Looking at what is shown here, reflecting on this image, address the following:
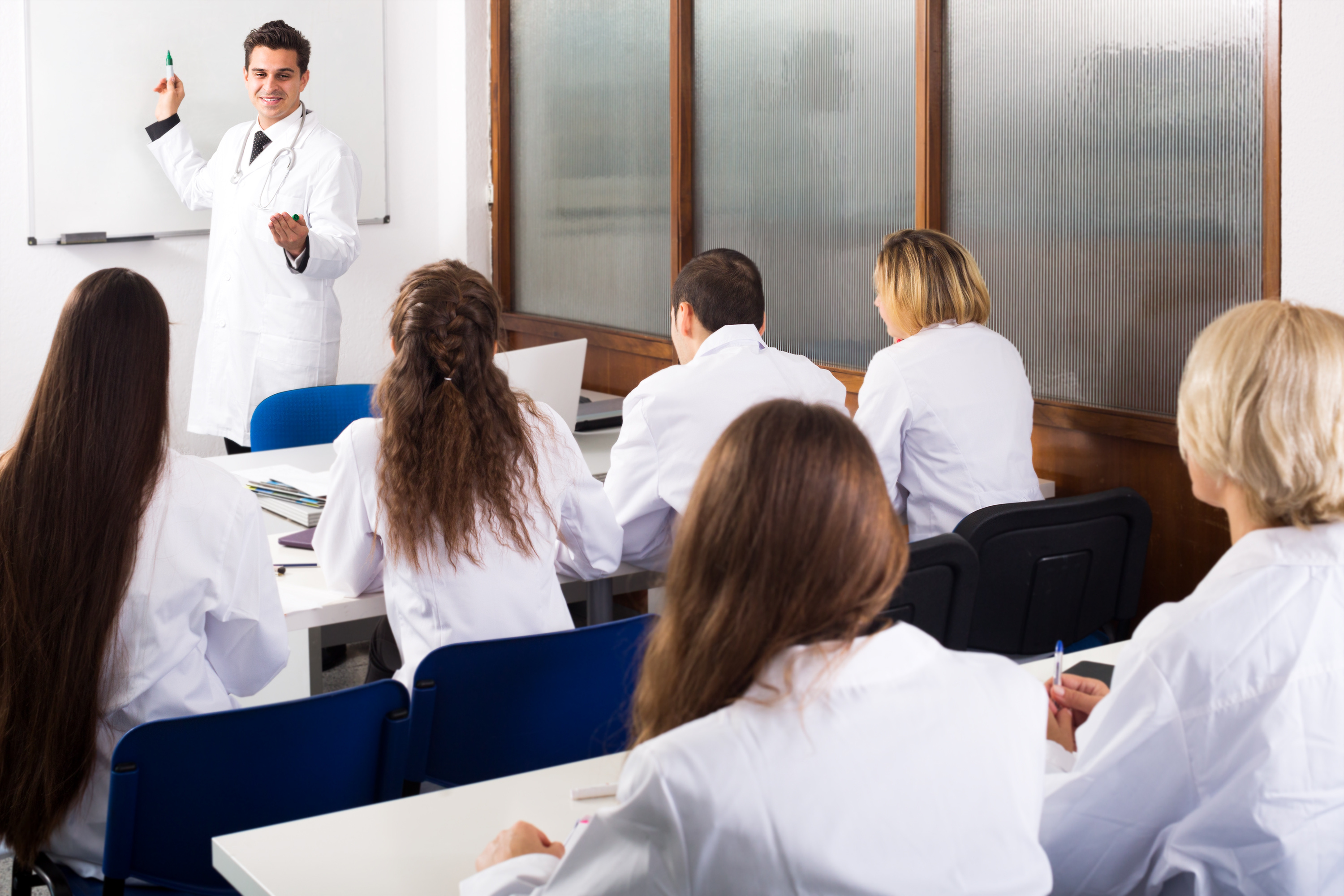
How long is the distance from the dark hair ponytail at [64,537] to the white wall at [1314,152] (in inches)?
79.9

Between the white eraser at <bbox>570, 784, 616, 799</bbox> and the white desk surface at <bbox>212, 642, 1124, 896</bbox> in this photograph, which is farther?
the white eraser at <bbox>570, 784, 616, 799</bbox>

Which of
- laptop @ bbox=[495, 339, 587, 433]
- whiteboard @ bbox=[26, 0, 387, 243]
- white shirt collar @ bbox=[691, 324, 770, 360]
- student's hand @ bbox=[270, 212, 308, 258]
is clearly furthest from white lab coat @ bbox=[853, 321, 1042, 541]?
whiteboard @ bbox=[26, 0, 387, 243]

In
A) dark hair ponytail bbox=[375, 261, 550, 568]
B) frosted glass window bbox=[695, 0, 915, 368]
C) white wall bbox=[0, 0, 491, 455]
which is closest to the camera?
dark hair ponytail bbox=[375, 261, 550, 568]

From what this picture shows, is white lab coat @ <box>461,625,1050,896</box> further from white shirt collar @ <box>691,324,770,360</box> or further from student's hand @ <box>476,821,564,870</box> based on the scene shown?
white shirt collar @ <box>691,324,770,360</box>

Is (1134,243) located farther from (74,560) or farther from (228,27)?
(228,27)

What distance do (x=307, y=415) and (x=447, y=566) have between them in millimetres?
1776

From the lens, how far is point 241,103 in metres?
4.63

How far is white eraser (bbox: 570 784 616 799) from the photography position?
4.65 feet

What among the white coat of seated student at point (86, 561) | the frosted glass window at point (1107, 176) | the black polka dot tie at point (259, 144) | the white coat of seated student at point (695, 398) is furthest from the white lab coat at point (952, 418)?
→ the black polka dot tie at point (259, 144)

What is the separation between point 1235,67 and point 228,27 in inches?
136

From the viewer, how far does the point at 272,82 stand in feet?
13.8

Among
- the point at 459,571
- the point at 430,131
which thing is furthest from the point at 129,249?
the point at 459,571

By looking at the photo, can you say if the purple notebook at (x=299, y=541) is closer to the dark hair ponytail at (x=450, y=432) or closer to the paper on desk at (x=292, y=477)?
the paper on desk at (x=292, y=477)

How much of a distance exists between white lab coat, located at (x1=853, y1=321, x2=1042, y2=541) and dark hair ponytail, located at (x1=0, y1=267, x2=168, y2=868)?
1466 millimetres
